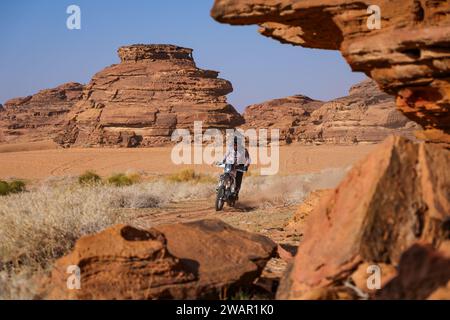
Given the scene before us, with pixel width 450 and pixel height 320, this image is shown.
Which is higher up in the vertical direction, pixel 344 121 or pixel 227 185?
pixel 344 121

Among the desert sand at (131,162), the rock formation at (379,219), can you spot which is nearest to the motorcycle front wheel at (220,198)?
the rock formation at (379,219)

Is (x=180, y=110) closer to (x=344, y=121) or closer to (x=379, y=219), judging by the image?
(x=344, y=121)

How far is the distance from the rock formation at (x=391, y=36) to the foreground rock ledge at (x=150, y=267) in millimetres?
2120

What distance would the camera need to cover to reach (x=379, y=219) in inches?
161

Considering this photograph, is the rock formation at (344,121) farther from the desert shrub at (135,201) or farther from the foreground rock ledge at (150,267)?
the foreground rock ledge at (150,267)

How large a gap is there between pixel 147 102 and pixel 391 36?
2570 inches

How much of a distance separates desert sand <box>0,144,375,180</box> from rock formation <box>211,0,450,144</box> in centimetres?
3226

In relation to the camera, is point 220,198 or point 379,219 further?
point 220,198

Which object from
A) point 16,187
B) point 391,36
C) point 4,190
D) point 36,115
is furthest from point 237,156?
point 36,115

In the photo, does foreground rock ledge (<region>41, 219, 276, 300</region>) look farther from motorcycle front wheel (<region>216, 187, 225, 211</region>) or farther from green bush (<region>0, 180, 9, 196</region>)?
green bush (<region>0, 180, 9, 196</region>)

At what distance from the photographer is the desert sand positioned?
1604 inches

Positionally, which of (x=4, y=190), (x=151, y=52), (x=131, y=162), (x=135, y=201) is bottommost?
(x=131, y=162)

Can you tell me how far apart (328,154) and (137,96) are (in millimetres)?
30003

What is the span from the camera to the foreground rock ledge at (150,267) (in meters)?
4.43
